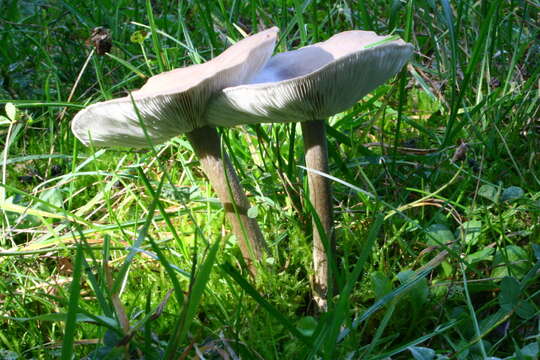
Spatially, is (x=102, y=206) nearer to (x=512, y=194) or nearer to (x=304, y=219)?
(x=304, y=219)

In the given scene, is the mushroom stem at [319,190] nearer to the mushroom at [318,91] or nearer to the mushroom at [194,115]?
the mushroom at [318,91]

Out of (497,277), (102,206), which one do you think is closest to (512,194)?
(497,277)

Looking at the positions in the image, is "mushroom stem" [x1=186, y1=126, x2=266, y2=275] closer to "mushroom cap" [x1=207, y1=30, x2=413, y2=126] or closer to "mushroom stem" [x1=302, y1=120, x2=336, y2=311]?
"mushroom cap" [x1=207, y1=30, x2=413, y2=126]

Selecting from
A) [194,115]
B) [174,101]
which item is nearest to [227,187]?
[194,115]

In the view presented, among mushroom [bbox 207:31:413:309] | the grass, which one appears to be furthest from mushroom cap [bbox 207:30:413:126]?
the grass

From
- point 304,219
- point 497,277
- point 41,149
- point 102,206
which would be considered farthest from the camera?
point 41,149

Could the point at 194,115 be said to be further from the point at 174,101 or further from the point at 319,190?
the point at 319,190
